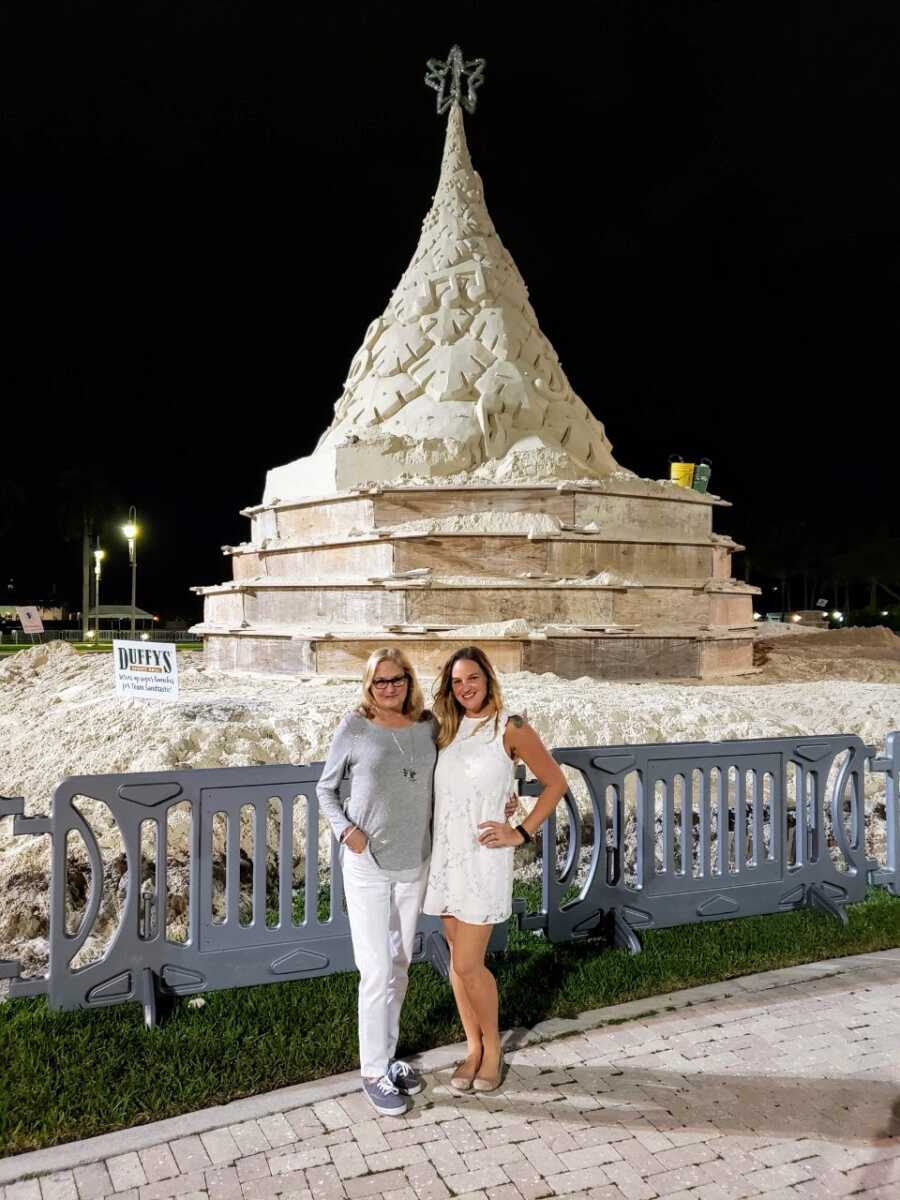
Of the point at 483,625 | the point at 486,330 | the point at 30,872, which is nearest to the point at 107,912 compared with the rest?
the point at 30,872

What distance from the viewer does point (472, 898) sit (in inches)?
126

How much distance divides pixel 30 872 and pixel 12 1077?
2.41 metres

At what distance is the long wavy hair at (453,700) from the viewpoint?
3340 millimetres

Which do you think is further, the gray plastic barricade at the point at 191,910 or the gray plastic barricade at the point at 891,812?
the gray plastic barricade at the point at 891,812

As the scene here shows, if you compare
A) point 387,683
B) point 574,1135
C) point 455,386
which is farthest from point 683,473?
point 574,1135

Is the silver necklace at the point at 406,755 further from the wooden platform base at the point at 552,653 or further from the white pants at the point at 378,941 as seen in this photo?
the wooden platform base at the point at 552,653

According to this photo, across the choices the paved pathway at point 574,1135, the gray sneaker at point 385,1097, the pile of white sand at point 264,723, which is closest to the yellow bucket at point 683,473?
the pile of white sand at point 264,723

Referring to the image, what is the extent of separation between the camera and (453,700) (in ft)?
11.1

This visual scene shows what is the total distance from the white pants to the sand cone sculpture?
29.8ft

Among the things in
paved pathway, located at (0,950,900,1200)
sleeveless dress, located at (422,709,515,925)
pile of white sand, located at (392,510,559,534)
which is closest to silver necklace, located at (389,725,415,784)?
sleeveless dress, located at (422,709,515,925)

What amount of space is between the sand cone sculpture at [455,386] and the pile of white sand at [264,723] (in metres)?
3.33

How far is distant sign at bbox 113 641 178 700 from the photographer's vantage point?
25.2ft

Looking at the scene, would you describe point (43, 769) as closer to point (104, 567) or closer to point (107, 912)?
point (107, 912)

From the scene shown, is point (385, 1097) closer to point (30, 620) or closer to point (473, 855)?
point (473, 855)
